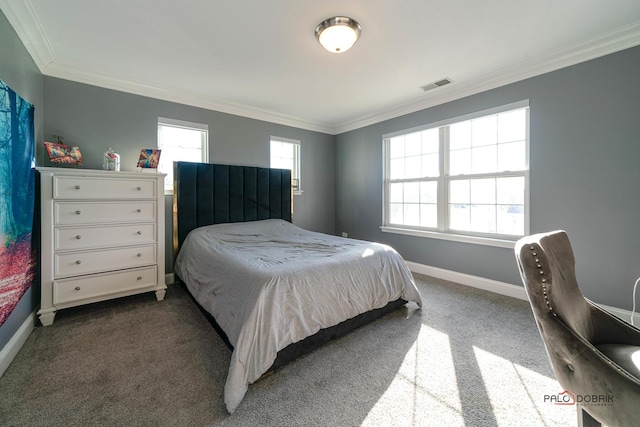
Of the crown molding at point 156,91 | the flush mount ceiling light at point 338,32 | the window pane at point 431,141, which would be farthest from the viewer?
the window pane at point 431,141

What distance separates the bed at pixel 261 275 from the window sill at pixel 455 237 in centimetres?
121

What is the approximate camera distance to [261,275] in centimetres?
168

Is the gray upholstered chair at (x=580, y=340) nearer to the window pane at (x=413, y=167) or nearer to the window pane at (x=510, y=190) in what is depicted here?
the window pane at (x=510, y=190)

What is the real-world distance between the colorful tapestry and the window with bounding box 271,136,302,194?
8.80ft

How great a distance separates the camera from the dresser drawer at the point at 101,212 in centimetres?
226

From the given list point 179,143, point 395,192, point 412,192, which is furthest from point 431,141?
point 179,143

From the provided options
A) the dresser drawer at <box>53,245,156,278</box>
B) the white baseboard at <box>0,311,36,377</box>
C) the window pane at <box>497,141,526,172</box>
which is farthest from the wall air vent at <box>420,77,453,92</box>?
the white baseboard at <box>0,311,36,377</box>

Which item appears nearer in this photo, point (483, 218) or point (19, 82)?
point (19, 82)

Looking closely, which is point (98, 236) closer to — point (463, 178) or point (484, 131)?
point (463, 178)

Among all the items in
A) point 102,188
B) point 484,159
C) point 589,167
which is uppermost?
point 484,159

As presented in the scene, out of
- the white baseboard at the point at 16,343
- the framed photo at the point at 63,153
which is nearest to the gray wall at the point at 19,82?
the white baseboard at the point at 16,343

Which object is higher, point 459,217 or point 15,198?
point 15,198

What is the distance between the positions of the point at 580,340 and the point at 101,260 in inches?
133

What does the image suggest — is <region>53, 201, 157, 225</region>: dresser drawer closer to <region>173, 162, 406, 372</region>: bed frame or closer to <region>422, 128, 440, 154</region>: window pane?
<region>173, 162, 406, 372</region>: bed frame
